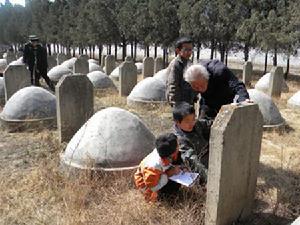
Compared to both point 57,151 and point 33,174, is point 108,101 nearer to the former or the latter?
point 57,151

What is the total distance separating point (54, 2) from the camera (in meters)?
46.4

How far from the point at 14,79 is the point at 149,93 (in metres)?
3.58

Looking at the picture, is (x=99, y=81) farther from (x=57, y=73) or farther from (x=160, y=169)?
(x=160, y=169)

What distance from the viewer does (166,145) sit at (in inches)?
166

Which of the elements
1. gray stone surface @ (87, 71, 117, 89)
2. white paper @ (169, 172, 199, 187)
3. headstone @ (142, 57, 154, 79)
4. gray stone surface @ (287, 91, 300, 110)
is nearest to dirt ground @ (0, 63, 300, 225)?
white paper @ (169, 172, 199, 187)

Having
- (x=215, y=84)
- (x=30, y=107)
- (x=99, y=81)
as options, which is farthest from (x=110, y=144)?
(x=99, y=81)

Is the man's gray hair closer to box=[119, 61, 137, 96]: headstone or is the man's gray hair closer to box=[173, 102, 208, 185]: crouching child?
box=[173, 102, 208, 185]: crouching child

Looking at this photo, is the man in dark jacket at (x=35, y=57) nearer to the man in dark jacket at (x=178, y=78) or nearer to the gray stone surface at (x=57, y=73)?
the gray stone surface at (x=57, y=73)

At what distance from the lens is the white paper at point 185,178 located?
4237 mm

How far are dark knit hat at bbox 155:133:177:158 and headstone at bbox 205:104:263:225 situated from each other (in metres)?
0.51

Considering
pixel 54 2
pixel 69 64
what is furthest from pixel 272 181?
pixel 54 2

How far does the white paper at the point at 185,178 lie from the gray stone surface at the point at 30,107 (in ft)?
16.1

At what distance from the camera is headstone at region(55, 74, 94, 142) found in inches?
280

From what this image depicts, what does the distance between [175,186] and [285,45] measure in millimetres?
16744
